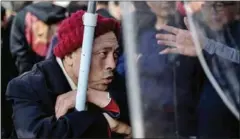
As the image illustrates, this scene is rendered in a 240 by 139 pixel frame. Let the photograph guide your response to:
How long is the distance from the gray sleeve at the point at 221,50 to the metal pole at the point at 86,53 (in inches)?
21.4

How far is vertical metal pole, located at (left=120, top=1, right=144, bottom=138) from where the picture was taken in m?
3.39

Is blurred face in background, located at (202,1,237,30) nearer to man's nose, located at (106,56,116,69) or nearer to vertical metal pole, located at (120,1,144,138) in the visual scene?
vertical metal pole, located at (120,1,144,138)

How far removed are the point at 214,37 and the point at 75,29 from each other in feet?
2.18

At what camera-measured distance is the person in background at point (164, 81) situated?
339 centimetres

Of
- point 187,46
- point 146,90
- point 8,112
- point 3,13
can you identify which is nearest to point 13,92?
point 8,112

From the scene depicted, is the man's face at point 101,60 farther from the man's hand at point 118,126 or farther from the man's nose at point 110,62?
the man's hand at point 118,126

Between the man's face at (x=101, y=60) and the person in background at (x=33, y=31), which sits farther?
the person in background at (x=33, y=31)

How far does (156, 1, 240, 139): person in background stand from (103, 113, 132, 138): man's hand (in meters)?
0.34

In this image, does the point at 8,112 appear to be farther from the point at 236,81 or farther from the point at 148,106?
the point at 236,81

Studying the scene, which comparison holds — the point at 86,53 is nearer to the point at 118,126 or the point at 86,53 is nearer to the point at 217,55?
the point at 118,126

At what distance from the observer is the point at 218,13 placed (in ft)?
11.2

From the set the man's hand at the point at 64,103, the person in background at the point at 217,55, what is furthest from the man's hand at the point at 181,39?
the man's hand at the point at 64,103

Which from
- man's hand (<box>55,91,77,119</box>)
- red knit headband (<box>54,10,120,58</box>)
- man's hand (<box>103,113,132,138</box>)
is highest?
red knit headband (<box>54,10,120,58</box>)

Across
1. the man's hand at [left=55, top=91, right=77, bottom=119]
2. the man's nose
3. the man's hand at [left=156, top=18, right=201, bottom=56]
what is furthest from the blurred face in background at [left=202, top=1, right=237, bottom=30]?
the man's hand at [left=55, top=91, right=77, bottom=119]
